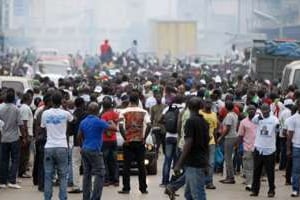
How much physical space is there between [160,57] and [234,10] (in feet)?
126

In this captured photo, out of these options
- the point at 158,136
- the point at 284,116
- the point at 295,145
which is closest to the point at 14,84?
the point at 158,136

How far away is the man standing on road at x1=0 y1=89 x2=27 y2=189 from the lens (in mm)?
18203

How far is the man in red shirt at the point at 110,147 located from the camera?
18.3 metres

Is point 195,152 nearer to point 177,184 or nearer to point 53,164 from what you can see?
point 177,184

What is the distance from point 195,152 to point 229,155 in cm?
570

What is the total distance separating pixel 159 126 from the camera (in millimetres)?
22078

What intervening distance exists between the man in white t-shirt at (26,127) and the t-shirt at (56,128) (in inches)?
109

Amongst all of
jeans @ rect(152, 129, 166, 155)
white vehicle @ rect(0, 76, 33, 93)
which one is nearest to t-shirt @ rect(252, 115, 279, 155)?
jeans @ rect(152, 129, 166, 155)

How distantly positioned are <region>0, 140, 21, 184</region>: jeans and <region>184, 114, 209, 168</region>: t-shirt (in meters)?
4.95

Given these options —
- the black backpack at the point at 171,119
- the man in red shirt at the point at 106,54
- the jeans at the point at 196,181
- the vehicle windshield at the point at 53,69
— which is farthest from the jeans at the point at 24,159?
the man in red shirt at the point at 106,54

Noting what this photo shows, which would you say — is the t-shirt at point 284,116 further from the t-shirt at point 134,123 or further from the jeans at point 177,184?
the jeans at point 177,184

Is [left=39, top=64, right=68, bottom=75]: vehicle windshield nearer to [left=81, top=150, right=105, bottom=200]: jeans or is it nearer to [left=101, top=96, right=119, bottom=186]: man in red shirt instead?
[left=101, top=96, right=119, bottom=186]: man in red shirt

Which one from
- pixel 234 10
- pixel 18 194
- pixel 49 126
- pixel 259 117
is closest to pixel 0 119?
pixel 18 194

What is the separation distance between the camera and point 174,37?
227 feet
